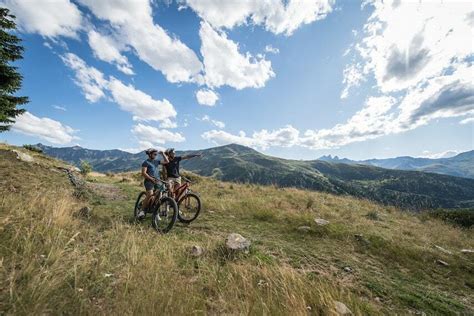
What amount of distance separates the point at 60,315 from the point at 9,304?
1.84 ft

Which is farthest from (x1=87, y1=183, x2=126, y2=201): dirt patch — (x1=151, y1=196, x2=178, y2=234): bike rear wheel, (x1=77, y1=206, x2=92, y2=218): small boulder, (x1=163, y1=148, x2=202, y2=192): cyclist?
(x1=151, y1=196, x2=178, y2=234): bike rear wheel

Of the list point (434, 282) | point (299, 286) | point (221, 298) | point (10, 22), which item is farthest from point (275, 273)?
point (10, 22)

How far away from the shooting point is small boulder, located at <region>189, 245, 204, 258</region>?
18.3 ft

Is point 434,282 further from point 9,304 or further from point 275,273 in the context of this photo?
point 9,304

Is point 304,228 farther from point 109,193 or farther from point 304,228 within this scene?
point 109,193

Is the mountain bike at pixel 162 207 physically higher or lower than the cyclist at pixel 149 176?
lower

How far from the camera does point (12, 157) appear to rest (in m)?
16.7

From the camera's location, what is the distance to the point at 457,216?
17.1 metres

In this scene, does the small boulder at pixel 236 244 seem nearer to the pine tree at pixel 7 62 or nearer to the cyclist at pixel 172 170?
the cyclist at pixel 172 170

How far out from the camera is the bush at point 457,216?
15753mm

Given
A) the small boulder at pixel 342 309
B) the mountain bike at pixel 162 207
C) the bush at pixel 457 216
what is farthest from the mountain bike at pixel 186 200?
the bush at pixel 457 216

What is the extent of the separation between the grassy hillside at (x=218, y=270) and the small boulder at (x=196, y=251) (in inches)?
5.4

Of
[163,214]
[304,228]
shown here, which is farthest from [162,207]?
[304,228]

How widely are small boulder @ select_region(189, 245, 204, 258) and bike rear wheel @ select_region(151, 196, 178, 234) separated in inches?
92.4
